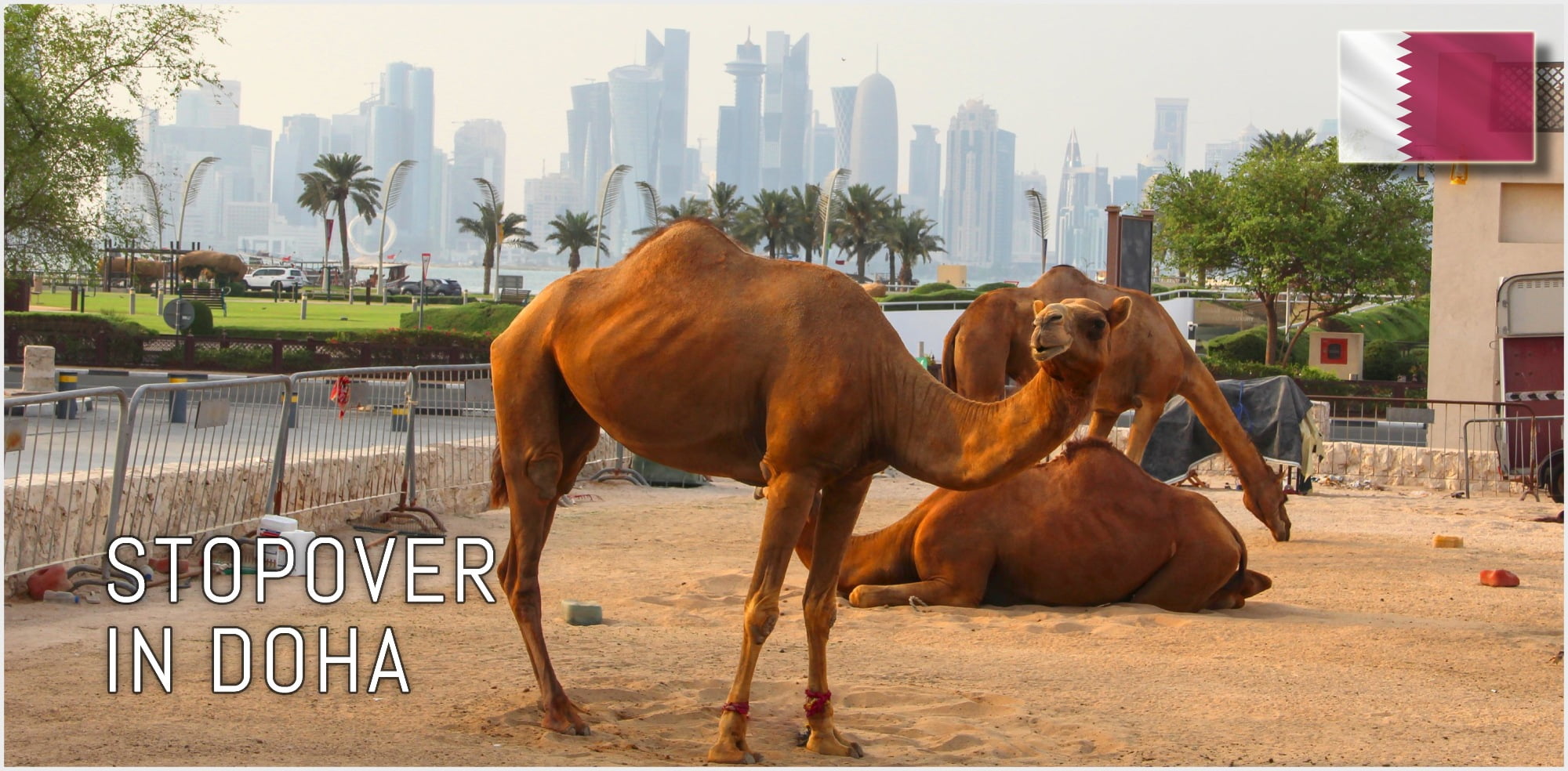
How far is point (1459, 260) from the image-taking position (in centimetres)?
2805

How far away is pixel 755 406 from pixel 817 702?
4.48 ft

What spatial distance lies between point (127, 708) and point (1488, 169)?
27884mm

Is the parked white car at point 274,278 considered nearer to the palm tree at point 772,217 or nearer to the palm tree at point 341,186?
the palm tree at point 341,186

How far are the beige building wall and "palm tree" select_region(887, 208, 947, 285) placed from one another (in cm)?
7152

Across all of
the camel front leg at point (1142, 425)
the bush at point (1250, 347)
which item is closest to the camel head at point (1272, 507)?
the camel front leg at point (1142, 425)

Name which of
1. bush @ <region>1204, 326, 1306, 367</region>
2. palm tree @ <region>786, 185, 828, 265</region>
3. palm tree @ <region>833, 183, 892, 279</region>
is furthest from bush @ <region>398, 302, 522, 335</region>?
palm tree @ <region>833, 183, 892, 279</region>

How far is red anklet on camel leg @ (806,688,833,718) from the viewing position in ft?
20.1

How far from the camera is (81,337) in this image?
3716 cm

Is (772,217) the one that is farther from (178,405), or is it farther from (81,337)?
(178,405)

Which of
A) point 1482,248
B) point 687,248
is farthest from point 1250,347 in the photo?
point 687,248

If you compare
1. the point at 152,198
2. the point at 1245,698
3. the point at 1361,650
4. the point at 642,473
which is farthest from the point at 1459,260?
the point at 152,198

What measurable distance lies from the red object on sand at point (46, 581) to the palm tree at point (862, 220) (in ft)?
289

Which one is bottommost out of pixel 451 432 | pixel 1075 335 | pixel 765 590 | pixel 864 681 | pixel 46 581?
pixel 864 681

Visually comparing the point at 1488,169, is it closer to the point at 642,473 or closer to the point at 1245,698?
the point at 642,473
